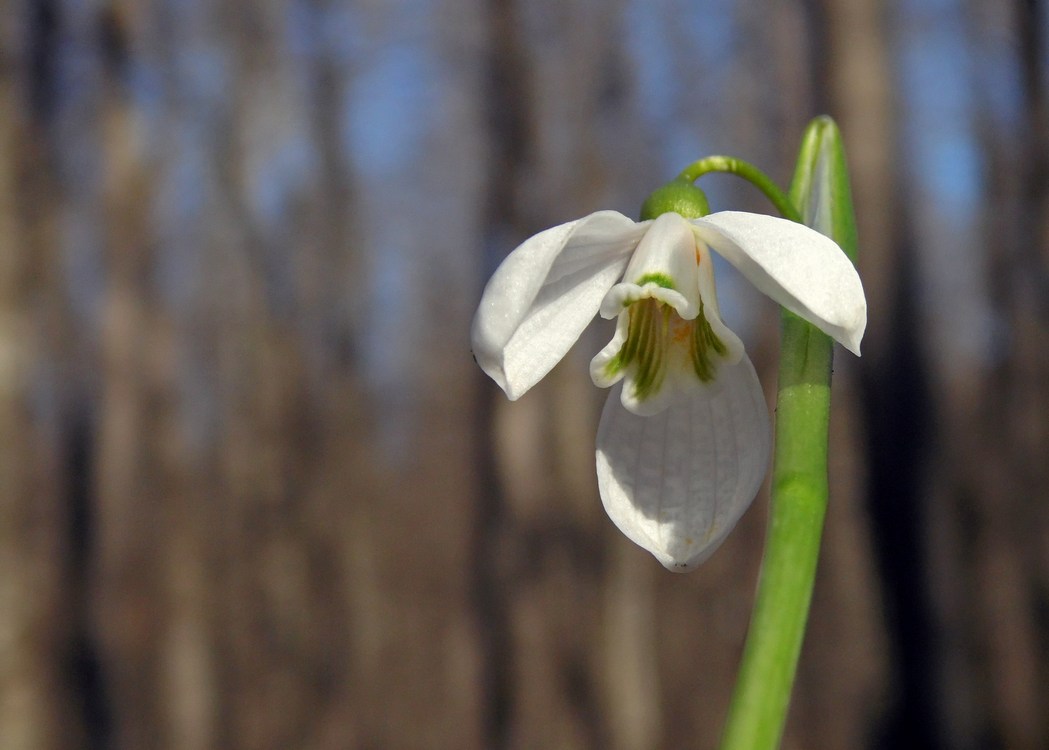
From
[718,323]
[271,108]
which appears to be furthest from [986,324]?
[271,108]

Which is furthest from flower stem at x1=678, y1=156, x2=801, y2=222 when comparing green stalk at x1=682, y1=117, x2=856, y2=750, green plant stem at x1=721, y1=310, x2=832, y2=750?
green plant stem at x1=721, y1=310, x2=832, y2=750

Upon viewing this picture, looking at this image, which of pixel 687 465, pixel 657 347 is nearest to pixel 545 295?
pixel 657 347

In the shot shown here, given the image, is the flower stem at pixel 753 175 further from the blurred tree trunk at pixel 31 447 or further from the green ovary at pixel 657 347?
the blurred tree trunk at pixel 31 447

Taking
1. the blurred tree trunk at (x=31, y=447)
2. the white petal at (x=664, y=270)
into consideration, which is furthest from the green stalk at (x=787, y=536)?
the blurred tree trunk at (x=31, y=447)

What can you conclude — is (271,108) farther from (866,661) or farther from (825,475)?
(825,475)

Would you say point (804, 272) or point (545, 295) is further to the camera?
point (545, 295)

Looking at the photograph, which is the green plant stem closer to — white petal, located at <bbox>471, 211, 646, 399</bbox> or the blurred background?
white petal, located at <bbox>471, 211, 646, 399</bbox>

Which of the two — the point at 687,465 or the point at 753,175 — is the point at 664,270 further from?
the point at 687,465
